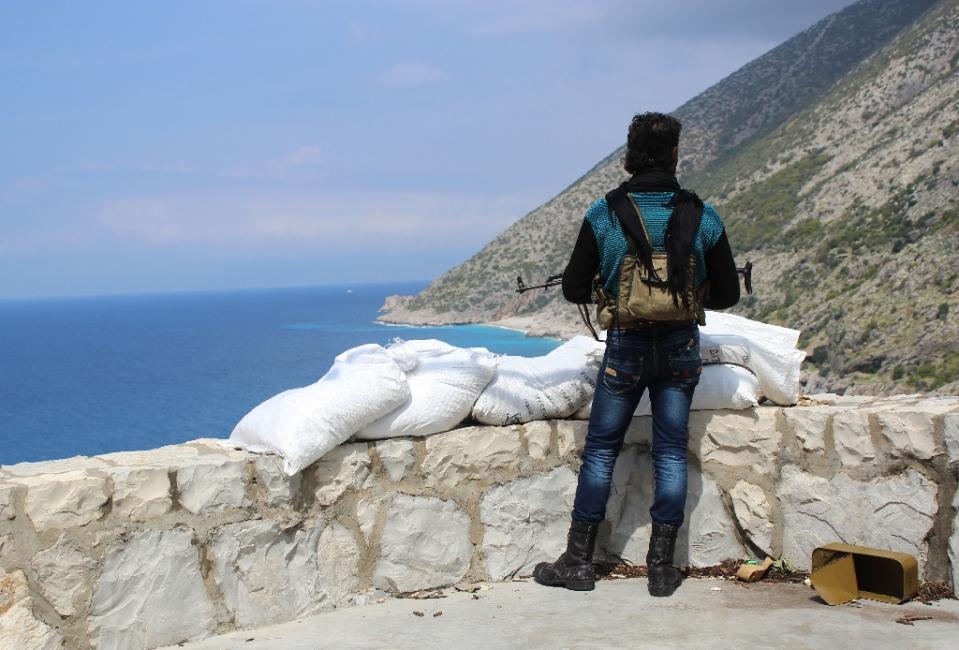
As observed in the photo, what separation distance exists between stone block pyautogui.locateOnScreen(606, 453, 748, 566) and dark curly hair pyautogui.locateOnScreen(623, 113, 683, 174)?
4.47ft

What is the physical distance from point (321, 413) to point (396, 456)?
39 cm

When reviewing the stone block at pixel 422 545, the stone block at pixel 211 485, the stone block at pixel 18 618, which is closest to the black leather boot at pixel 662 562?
the stone block at pixel 422 545

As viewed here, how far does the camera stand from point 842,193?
49594 millimetres

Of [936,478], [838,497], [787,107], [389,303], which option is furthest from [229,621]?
[389,303]

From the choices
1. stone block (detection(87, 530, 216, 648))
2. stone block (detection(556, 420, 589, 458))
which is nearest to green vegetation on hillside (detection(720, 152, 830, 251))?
stone block (detection(556, 420, 589, 458))

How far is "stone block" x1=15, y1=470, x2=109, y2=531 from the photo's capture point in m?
3.04

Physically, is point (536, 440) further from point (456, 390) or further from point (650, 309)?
point (650, 309)

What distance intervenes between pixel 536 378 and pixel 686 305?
87 centimetres

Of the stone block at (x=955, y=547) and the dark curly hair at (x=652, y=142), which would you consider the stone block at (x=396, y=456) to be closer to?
the dark curly hair at (x=652, y=142)

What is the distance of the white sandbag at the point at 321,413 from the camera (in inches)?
140

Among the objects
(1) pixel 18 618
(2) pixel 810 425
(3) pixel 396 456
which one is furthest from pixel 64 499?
(2) pixel 810 425

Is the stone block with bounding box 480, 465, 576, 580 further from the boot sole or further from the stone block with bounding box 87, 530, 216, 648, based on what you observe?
the stone block with bounding box 87, 530, 216, 648

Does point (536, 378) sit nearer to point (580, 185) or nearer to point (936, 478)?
point (936, 478)

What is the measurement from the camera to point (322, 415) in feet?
12.0
